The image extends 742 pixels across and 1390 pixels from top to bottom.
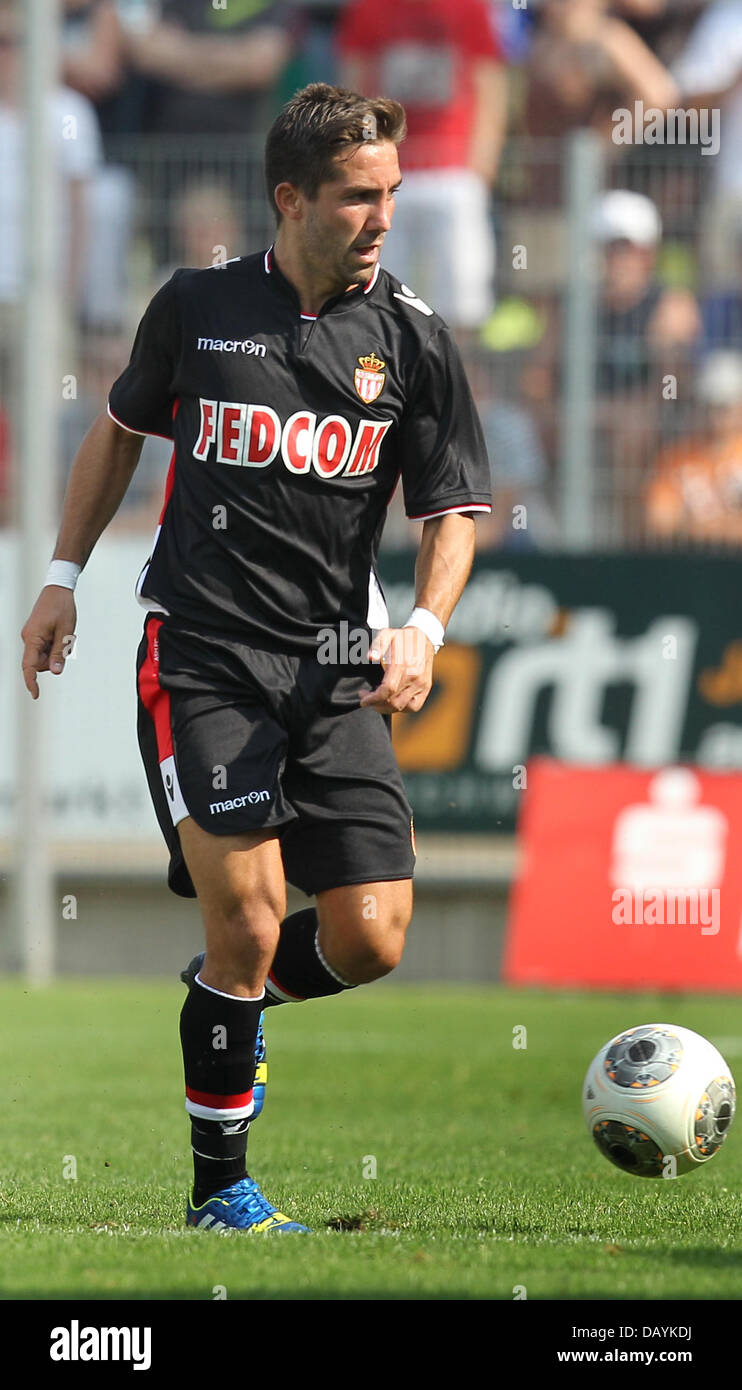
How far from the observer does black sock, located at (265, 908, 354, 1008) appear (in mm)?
5074

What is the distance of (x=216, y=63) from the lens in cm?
1364

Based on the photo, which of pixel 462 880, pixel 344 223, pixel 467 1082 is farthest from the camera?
pixel 462 880

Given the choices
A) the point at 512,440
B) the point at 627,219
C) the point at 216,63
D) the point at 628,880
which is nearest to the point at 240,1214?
the point at 628,880

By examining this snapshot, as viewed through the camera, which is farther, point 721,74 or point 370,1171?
point 721,74

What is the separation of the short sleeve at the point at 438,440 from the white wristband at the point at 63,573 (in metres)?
0.85

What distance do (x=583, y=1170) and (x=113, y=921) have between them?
7362mm

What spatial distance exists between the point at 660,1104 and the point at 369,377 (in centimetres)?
194

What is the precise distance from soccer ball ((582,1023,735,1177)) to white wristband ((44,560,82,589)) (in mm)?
1859
